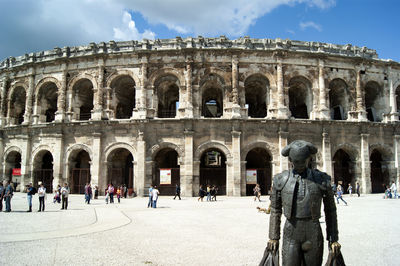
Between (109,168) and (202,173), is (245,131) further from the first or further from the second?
(109,168)

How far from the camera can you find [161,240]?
6.37 meters

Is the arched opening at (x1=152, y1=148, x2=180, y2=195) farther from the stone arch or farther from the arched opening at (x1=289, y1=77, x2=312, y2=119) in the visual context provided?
the arched opening at (x1=289, y1=77, x2=312, y2=119)

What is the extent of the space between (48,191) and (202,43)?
15.7 metres

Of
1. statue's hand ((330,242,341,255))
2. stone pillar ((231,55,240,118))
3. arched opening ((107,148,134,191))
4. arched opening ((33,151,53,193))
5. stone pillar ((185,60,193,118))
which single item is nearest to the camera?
statue's hand ((330,242,341,255))

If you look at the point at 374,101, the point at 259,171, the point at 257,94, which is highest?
the point at 257,94

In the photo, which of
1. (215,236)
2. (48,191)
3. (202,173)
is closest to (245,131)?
(202,173)

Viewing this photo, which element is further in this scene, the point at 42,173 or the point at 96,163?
the point at 42,173

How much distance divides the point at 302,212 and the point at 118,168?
18258mm

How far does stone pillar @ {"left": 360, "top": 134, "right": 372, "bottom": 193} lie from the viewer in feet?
62.0

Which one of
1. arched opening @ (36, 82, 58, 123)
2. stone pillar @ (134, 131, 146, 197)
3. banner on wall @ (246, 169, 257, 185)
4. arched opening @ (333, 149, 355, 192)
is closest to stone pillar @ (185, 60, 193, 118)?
stone pillar @ (134, 131, 146, 197)

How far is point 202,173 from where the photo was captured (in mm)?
19250

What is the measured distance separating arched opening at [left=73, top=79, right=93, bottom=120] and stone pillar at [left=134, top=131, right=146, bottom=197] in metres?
5.70

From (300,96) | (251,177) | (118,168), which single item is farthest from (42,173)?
(300,96)

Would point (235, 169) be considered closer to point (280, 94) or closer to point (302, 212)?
point (280, 94)
